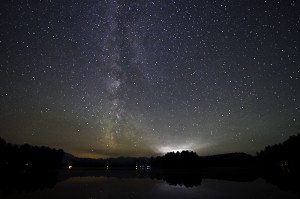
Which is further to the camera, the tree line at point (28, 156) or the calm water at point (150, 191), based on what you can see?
the tree line at point (28, 156)

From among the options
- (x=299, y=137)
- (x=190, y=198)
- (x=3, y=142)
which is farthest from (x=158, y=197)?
(x=299, y=137)

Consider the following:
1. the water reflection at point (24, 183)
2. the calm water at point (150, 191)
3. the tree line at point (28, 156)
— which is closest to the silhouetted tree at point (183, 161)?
the tree line at point (28, 156)

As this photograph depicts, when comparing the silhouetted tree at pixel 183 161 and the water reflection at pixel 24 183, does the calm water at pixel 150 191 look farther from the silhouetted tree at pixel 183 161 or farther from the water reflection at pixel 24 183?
the silhouetted tree at pixel 183 161

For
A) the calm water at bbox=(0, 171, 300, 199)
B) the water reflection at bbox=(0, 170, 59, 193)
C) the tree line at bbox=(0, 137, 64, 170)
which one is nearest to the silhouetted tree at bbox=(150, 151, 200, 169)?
the tree line at bbox=(0, 137, 64, 170)

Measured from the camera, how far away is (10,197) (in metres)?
24.4

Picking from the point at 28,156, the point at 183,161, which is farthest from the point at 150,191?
the point at 183,161

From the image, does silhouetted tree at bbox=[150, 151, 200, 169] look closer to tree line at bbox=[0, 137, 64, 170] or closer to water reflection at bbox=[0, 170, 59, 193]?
tree line at bbox=[0, 137, 64, 170]

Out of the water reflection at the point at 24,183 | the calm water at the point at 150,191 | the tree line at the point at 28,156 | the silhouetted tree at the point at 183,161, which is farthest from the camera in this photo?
the silhouetted tree at the point at 183,161

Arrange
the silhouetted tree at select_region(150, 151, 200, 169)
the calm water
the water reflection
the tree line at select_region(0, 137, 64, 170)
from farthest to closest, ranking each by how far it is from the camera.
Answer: the silhouetted tree at select_region(150, 151, 200, 169)
the tree line at select_region(0, 137, 64, 170)
the water reflection
the calm water

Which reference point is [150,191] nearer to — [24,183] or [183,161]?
[24,183]

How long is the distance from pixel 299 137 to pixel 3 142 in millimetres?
137832

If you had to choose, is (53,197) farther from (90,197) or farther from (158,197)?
(158,197)

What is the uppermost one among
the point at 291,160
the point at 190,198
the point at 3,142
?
the point at 3,142

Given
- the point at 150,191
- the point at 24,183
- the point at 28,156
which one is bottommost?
the point at 150,191
